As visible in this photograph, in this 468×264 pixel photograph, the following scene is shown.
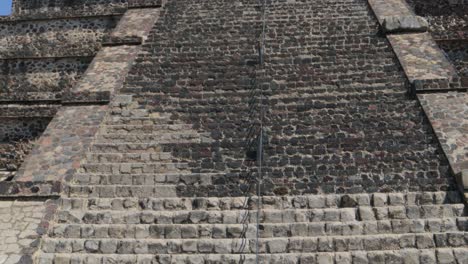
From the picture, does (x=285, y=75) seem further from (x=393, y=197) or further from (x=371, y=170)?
(x=393, y=197)

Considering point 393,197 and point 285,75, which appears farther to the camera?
point 285,75

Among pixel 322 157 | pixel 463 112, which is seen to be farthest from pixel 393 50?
pixel 322 157

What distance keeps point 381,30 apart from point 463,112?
285 cm

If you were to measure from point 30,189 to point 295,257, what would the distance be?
374 cm

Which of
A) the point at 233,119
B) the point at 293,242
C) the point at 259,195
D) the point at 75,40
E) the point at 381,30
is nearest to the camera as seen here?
the point at 293,242

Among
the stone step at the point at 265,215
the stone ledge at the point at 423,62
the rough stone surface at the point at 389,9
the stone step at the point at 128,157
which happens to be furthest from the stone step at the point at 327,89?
the stone step at the point at 265,215

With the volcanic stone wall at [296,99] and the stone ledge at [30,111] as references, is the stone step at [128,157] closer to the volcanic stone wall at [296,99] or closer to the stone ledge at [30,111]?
the volcanic stone wall at [296,99]

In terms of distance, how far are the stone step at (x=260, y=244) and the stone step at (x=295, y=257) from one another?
60 mm

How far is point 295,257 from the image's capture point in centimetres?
583

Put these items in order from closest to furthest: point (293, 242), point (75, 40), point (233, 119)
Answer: point (293, 242) → point (233, 119) → point (75, 40)

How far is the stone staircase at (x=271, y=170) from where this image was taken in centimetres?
599

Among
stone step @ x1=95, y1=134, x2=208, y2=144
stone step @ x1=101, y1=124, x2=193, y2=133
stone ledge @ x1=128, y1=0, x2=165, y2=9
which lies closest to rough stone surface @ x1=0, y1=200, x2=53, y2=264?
stone step @ x1=95, y1=134, x2=208, y2=144

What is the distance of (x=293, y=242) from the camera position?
234 inches

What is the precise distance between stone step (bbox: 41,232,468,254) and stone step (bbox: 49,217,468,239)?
0.23 feet
